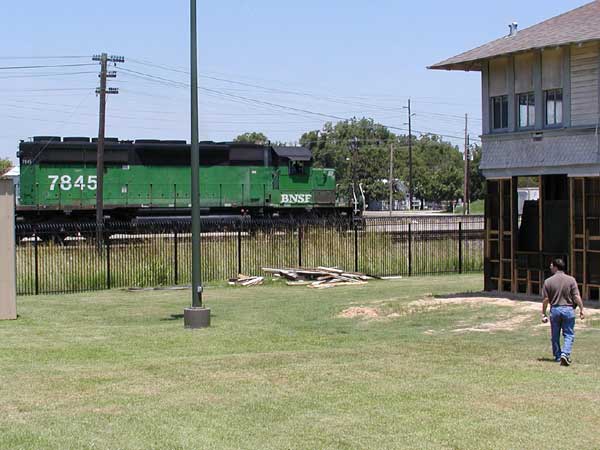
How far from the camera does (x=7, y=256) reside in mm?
20438

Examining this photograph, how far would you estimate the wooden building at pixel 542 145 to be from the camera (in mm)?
20422

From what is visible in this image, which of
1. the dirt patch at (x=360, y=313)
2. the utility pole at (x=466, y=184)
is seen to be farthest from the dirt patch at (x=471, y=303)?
the utility pole at (x=466, y=184)

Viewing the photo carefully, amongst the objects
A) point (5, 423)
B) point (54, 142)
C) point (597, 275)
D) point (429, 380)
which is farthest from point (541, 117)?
point (54, 142)

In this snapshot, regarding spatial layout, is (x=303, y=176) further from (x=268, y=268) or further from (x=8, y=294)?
(x=8, y=294)

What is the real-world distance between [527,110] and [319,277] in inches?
382

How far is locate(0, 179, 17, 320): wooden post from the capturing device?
66.7 feet

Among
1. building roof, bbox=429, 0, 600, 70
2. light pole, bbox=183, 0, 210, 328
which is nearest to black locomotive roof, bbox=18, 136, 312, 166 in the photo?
building roof, bbox=429, 0, 600, 70

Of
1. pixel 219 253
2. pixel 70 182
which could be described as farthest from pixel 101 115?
pixel 219 253

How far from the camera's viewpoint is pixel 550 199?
72.8 ft

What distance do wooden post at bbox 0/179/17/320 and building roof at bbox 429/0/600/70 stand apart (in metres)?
11.0

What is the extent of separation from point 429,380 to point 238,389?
2494 millimetres

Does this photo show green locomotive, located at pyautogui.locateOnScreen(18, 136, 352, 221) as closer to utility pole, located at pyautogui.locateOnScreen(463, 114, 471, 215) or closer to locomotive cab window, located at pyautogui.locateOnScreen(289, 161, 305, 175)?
locomotive cab window, located at pyautogui.locateOnScreen(289, 161, 305, 175)

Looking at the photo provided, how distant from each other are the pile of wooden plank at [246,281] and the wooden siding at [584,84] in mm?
12076

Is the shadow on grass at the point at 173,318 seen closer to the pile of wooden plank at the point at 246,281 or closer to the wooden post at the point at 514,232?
the pile of wooden plank at the point at 246,281
